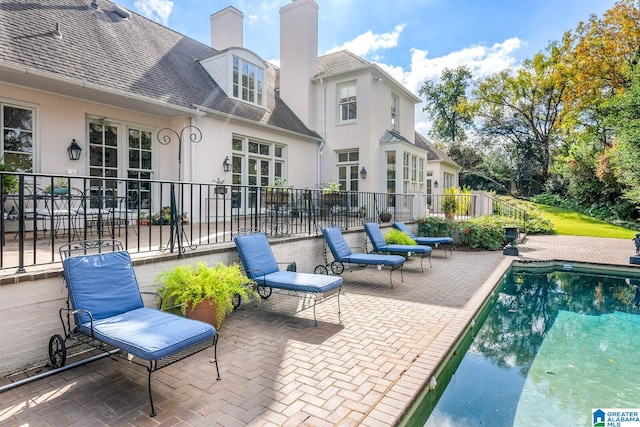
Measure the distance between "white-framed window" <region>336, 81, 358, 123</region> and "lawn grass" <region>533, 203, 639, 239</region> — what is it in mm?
11489

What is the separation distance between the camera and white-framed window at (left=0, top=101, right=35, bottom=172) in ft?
22.7

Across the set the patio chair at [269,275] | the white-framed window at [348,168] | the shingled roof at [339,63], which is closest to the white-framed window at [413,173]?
the white-framed window at [348,168]

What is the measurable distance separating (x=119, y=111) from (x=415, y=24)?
1221 centimetres

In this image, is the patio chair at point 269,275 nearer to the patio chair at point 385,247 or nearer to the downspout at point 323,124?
the patio chair at point 385,247

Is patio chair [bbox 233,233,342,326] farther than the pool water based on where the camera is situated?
Yes

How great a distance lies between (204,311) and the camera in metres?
4.18

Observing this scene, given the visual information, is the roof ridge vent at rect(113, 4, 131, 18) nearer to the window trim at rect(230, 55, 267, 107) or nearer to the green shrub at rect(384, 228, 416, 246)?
the window trim at rect(230, 55, 267, 107)

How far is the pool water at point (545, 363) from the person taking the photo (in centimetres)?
323

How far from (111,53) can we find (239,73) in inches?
152

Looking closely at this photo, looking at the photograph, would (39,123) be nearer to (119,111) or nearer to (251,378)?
(119,111)

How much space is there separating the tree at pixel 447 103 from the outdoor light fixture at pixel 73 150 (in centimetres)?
3187

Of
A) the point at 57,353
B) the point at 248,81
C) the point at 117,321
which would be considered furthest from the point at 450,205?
the point at 57,353

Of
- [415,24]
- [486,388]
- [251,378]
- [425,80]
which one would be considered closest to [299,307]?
[251,378]

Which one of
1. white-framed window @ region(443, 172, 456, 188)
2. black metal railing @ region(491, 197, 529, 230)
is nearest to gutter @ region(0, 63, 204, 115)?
black metal railing @ region(491, 197, 529, 230)
